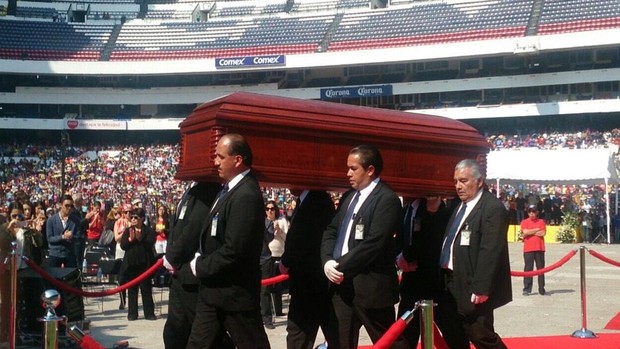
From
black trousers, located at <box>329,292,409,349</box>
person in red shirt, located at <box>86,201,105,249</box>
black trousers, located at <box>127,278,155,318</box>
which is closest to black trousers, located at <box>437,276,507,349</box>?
black trousers, located at <box>329,292,409,349</box>

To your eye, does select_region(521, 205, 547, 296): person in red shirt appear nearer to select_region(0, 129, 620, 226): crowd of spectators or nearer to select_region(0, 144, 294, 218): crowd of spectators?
select_region(0, 129, 620, 226): crowd of spectators

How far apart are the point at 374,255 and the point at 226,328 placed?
1073mm

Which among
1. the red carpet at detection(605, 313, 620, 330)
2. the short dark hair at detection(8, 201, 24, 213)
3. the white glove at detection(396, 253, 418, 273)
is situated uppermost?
the short dark hair at detection(8, 201, 24, 213)

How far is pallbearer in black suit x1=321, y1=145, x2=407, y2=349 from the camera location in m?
5.79

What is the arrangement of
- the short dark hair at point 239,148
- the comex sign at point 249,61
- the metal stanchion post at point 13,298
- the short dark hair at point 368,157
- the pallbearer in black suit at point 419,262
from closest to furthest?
the short dark hair at point 239,148
the short dark hair at point 368,157
the pallbearer in black suit at point 419,262
the metal stanchion post at point 13,298
the comex sign at point 249,61

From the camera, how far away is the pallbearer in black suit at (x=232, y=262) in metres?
5.26

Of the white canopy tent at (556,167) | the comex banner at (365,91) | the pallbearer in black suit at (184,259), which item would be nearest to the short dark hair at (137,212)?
the pallbearer in black suit at (184,259)

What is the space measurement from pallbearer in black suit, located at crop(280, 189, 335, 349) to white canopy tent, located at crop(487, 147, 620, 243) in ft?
65.0

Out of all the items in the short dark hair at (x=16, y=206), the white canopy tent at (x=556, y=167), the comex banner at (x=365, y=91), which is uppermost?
the comex banner at (x=365, y=91)

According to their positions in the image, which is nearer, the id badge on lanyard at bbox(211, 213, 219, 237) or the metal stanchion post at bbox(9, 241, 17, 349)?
the id badge on lanyard at bbox(211, 213, 219, 237)

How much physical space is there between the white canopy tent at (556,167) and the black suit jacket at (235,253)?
21.0 metres

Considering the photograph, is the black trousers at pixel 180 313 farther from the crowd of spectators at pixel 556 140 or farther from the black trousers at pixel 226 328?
the crowd of spectators at pixel 556 140

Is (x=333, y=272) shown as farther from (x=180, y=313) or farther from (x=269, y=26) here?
(x=269, y=26)

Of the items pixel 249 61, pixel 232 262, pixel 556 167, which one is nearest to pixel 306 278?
pixel 232 262
